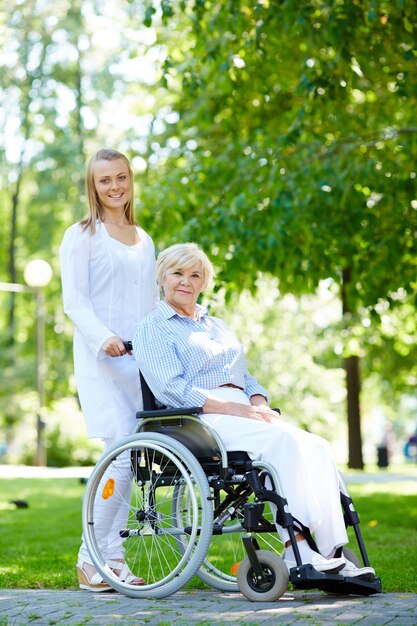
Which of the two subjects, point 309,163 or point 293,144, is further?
point 309,163

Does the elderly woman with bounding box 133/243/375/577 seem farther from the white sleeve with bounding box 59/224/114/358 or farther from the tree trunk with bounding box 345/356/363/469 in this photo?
the tree trunk with bounding box 345/356/363/469

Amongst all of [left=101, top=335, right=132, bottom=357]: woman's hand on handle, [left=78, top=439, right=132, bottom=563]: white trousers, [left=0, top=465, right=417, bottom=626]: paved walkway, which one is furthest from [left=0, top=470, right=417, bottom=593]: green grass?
[left=101, top=335, right=132, bottom=357]: woman's hand on handle

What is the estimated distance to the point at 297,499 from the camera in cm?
417

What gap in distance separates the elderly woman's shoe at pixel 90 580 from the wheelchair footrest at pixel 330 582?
3.23ft

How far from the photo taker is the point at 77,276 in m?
5.01

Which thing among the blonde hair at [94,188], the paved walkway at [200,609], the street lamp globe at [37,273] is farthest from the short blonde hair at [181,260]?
the street lamp globe at [37,273]

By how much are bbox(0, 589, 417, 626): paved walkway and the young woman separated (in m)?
0.47

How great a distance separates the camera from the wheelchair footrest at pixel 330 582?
158 inches

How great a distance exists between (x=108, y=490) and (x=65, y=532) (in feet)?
10.8

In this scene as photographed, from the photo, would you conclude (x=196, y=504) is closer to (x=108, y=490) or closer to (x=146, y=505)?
(x=146, y=505)

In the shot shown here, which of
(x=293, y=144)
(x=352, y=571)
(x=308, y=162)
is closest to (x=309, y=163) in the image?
(x=308, y=162)

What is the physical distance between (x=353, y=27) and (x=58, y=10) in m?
19.3

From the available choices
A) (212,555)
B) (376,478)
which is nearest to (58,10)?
(376,478)

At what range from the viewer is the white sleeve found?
4941 mm
